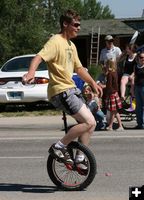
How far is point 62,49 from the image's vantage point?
7324 millimetres

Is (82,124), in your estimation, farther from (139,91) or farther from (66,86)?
(139,91)

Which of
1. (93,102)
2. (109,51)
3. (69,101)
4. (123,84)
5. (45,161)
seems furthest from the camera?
(109,51)

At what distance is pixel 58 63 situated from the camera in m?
7.34

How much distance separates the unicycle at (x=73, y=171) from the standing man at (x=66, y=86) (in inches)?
2.9

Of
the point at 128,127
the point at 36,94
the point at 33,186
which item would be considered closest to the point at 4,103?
the point at 36,94

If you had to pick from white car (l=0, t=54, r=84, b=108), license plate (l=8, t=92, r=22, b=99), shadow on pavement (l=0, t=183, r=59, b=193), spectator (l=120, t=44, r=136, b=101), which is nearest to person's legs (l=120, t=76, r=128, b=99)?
spectator (l=120, t=44, r=136, b=101)

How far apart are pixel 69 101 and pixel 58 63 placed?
463mm

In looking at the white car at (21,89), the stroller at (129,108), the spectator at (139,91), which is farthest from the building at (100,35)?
the spectator at (139,91)

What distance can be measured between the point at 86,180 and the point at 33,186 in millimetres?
738

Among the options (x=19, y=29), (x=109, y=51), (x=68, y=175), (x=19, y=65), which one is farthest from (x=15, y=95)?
(x=19, y=29)

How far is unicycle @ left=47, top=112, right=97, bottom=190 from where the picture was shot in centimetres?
732

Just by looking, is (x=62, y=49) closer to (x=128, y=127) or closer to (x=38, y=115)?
(x=128, y=127)

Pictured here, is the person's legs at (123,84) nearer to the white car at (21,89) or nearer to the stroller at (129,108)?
the stroller at (129,108)

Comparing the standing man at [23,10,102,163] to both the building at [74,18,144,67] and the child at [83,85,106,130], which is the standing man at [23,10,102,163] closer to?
the child at [83,85,106,130]
